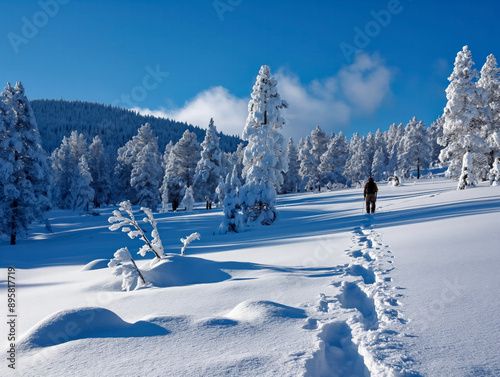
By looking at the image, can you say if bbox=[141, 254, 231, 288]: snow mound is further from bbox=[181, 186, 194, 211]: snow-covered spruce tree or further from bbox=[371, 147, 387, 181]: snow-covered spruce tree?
bbox=[371, 147, 387, 181]: snow-covered spruce tree

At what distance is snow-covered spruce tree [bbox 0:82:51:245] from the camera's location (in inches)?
761

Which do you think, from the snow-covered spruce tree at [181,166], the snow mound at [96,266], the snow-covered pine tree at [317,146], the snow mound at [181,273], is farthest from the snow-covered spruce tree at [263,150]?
the snow-covered pine tree at [317,146]

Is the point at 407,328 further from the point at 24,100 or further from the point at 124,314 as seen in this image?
the point at 24,100

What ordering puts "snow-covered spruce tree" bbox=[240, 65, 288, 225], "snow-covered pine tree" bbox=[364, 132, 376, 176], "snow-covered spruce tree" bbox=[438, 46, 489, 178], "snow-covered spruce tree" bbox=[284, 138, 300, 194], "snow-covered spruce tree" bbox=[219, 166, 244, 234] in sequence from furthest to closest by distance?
1. "snow-covered pine tree" bbox=[364, 132, 376, 176]
2. "snow-covered spruce tree" bbox=[284, 138, 300, 194]
3. "snow-covered spruce tree" bbox=[438, 46, 489, 178]
4. "snow-covered spruce tree" bbox=[240, 65, 288, 225]
5. "snow-covered spruce tree" bbox=[219, 166, 244, 234]

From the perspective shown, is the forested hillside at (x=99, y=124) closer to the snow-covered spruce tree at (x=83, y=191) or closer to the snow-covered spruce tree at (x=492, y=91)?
the snow-covered spruce tree at (x=83, y=191)

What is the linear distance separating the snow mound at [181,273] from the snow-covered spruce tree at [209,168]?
28.9 metres

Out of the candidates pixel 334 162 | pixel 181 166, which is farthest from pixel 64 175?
pixel 334 162

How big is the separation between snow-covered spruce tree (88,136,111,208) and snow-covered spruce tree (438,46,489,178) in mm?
50320

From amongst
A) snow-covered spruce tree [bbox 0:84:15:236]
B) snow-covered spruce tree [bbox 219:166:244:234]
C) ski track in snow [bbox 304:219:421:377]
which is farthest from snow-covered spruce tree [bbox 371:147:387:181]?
ski track in snow [bbox 304:219:421:377]

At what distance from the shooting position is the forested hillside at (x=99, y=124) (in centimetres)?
13594

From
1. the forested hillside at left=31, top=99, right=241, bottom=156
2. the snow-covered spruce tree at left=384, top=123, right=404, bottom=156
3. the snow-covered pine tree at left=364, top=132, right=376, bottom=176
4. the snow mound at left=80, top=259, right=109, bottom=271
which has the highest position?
the forested hillside at left=31, top=99, right=241, bottom=156

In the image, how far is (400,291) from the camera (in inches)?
167

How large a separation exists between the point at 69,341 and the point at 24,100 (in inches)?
945

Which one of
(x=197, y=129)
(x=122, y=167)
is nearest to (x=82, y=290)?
(x=122, y=167)
